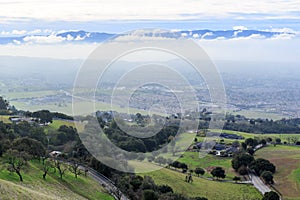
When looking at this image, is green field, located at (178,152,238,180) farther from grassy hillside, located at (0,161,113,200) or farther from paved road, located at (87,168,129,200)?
grassy hillside, located at (0,161,113,200)

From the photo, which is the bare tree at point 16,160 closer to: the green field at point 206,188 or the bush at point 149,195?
the bush at point 149,195

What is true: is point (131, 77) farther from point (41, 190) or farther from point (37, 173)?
point (37, 173)

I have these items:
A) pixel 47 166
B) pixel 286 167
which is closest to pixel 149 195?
pixel 47 166

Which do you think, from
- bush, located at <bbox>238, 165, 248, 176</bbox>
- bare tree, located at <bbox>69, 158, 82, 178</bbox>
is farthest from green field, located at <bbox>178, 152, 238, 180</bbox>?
bare tree, located at <bbox>69, 158, 82, 178</bbox>

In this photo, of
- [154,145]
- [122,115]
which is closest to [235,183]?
[154,145]

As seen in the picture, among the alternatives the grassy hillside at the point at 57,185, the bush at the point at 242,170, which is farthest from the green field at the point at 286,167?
the grassy hillside at the point at 57,185

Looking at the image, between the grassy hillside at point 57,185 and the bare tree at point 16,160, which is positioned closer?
the grassy hillside at point 57,185
